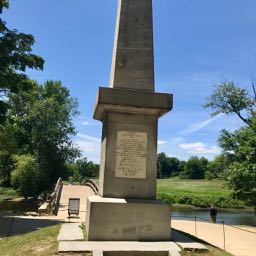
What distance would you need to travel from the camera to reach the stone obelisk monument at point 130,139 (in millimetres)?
8414

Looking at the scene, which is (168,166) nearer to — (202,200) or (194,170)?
(194,170)

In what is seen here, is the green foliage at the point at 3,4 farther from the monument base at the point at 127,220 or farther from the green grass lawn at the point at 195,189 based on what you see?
the green grass lawn at the point at 195,189

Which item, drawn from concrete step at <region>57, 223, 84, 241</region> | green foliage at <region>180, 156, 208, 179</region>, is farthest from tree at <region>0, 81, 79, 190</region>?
green foliage at <region>180, 156, 208, 179</region>

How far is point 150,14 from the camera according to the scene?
983 centimetres

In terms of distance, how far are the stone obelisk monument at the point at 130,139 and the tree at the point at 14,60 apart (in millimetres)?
9533

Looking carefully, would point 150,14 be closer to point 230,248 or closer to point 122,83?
point 122,83

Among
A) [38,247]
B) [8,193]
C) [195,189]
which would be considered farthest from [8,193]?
[38,247]

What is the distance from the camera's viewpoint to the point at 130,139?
9078 millimetres

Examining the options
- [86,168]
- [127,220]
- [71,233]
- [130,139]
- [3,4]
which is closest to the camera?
[127,220]

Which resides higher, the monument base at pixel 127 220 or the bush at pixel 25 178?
the bush at pixel 25 178

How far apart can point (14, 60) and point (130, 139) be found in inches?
469

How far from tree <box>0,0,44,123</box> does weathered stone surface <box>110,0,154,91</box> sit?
370 inches

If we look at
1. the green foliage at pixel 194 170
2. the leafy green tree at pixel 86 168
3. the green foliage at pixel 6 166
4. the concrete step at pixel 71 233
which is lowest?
the concrete step at pixel 71 233

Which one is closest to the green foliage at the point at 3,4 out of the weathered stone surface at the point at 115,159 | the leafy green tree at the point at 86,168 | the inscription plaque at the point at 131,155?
the weathered stone surface at the point at 115,159
